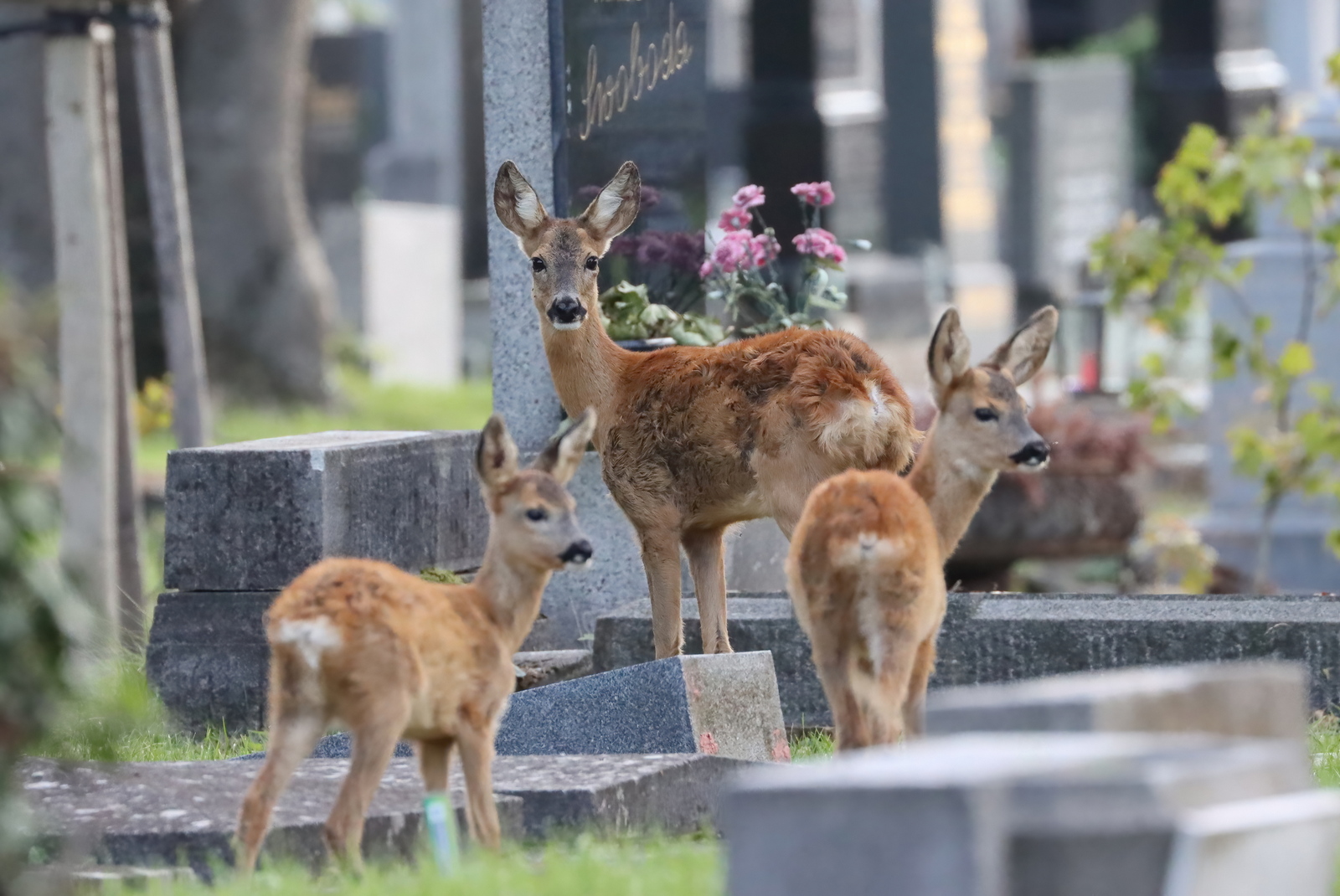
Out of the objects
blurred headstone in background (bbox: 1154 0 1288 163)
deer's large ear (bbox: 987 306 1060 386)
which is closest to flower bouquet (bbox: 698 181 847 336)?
deer's large ear (bbox: 987 306 1060 386)

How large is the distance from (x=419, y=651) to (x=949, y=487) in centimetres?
133

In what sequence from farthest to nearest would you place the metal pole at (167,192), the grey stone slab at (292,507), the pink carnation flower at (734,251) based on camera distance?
1. the metal pole at (167,192)
2. the pink carnation flower at (734,251)
3. the grey stone slab at (292,507)

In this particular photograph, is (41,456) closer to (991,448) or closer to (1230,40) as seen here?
(991,448)

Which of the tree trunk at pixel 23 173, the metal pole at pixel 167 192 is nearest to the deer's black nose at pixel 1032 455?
the metal pole at pixel 167 192

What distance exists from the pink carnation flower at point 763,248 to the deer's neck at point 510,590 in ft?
9.96

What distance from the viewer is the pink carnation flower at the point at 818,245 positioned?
738cm

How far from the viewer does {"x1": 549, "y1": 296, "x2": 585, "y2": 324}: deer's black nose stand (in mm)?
6207

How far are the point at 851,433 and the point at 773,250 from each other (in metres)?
1.85

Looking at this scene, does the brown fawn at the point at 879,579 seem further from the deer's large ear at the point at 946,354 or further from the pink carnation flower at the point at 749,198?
the pink carnation flower at the point at 749,198

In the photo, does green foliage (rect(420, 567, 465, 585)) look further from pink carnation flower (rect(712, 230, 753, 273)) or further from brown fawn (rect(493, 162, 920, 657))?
pink carnation flower (rect(712, 230, 753, 273))

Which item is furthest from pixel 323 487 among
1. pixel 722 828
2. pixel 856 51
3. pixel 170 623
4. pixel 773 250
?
pixel 856 51

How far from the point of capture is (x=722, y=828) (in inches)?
198

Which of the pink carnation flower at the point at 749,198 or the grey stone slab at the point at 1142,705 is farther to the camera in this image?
the pink carnation flower at the point at 749,198

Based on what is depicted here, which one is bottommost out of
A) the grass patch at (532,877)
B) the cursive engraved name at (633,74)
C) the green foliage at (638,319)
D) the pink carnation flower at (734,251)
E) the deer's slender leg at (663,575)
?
the grass patch at (532,877)
